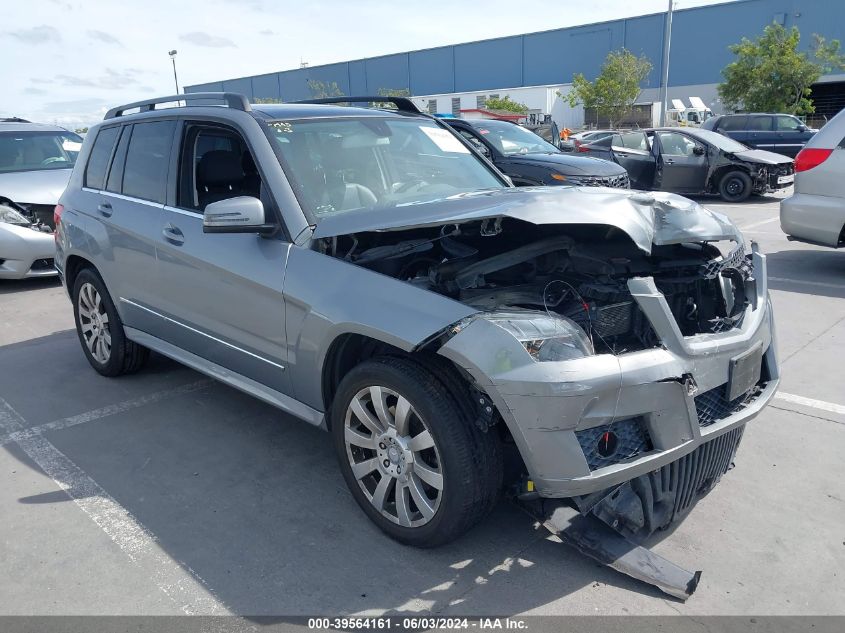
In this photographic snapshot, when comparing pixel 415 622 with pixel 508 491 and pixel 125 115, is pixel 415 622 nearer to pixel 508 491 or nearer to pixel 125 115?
pixel 508 491

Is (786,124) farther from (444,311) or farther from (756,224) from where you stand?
(444,311)

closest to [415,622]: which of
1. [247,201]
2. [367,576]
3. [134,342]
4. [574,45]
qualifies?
[367,576]

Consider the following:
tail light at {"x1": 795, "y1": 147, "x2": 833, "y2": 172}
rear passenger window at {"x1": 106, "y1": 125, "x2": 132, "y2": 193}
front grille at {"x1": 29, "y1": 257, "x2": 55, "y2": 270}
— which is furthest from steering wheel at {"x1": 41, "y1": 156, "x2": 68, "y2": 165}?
tail light at {"x1": 795, "y1": 147, "x2": 833, "y2": 172}

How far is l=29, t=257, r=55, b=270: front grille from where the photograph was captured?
8.48 m

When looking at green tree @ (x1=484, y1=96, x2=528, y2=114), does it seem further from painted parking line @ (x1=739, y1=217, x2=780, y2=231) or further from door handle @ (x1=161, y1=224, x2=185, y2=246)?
door handle @ (x1=161, y1=224, x2=185, y2=246)

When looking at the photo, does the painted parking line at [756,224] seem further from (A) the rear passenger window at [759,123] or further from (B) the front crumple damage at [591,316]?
(A) the rear passenger window at [759,123]

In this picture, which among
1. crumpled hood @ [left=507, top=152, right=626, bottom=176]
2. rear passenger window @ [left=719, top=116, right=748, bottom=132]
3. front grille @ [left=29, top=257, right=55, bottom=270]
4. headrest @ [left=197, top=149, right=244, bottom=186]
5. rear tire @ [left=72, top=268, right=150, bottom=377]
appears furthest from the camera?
rear passenger window @ [left=719, top=116, right=748, bottom=132]

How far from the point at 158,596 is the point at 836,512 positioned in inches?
119

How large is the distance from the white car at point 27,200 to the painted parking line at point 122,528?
4.50 meters

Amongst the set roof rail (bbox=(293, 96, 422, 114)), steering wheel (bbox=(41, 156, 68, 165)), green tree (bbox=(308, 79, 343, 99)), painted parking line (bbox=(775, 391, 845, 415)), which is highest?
green tree (bbox=(308, 79, 343, 99))

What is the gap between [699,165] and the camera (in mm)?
14062

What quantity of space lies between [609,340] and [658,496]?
68 cm

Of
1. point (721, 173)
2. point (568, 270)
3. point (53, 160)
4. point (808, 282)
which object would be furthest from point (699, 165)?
point (568, 270)

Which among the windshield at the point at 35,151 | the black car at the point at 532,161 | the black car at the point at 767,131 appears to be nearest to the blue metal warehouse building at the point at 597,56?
the black car at the point at 767,131
